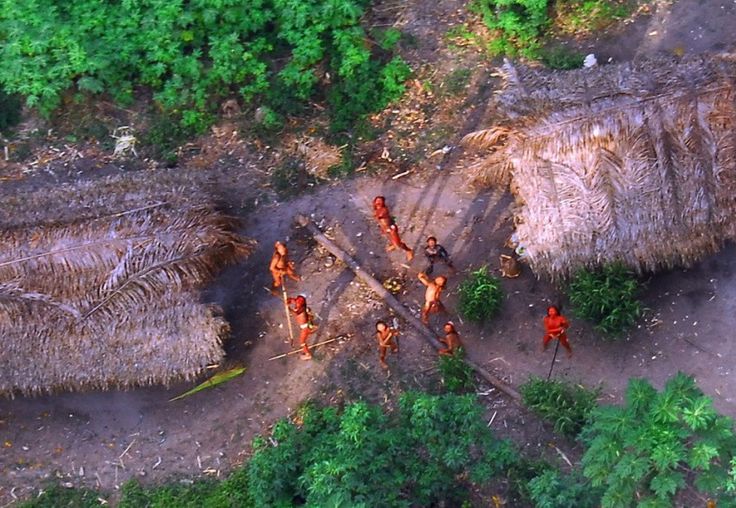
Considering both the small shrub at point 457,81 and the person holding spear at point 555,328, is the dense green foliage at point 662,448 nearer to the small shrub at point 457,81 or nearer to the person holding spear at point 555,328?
the person holding spear at point 555,328

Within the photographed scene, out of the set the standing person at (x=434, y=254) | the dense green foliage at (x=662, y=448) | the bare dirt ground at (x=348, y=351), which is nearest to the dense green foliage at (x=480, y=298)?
the bare dirt ground at (x=348, y=351)

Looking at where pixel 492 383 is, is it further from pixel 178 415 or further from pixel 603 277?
pixel 178 415

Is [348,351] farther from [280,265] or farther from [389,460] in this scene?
[389,460]

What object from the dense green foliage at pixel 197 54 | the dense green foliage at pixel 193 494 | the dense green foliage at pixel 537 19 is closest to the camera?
the dense green foliage at pixel 193 494

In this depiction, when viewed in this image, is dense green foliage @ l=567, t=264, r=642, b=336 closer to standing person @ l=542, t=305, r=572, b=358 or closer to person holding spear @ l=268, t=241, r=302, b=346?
standing person @ l=542, t=305, r=572, b=358

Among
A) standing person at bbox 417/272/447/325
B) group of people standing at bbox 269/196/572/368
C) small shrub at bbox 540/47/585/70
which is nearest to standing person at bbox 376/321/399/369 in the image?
group of people standing at bbox 269/196/572/368

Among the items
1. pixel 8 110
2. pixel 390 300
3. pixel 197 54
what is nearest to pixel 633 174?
pixel 390 300
